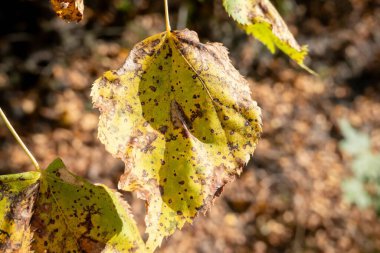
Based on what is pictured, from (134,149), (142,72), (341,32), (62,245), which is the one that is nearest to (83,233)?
(62,245)

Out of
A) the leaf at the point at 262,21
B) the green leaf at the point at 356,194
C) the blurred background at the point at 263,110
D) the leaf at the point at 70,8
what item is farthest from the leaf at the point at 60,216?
the green leaf at the point at 356,194

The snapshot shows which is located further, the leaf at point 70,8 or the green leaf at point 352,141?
the green leaf at point 352,141

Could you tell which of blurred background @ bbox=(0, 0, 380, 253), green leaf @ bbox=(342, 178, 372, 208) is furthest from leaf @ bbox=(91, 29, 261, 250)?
green leaf @ bbox=(342, 178, 372, 208)

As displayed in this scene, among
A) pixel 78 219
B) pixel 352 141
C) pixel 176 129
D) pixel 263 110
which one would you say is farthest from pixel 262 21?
pixel 352 141

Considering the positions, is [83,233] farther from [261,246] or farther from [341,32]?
[341,32]

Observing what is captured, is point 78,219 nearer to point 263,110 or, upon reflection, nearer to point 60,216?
point 60,216

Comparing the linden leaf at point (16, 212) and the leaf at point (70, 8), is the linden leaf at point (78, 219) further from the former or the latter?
the leaf at point (70, 8)
